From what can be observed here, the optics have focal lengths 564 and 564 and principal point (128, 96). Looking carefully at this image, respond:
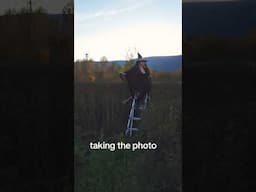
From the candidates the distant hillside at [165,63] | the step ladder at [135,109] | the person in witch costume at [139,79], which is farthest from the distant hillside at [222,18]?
the step ladder at [135,109]

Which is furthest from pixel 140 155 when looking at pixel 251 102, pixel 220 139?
pixel 251 102

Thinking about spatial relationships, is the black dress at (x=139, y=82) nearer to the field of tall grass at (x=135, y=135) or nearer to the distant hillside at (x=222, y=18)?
the field of tall grass at (x=135, y=135)

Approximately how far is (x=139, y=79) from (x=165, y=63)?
0.24 m

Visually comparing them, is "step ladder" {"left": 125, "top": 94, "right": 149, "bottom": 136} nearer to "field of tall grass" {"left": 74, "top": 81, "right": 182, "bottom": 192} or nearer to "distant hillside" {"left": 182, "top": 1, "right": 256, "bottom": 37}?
"field of tall grass" {"left": 74, "top": 81, "right": 182, "bottom": 192}

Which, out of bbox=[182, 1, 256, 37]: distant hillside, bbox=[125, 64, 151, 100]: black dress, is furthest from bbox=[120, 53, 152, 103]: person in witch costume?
bbox=[182, 1, 256, 37]: distant hillside

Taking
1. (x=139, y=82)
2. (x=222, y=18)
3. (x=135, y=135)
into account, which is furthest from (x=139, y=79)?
(x=222, y=18)

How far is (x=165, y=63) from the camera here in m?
4.38

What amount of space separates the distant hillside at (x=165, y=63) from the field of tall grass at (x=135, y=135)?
121mm

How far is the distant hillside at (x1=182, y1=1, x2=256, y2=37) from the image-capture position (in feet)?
14.5

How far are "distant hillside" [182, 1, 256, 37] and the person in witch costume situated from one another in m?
0.45

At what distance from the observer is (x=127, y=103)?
4445 mm

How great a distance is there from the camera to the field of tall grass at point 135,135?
441 cm

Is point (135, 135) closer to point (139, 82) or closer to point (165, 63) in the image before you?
point (139, 82)

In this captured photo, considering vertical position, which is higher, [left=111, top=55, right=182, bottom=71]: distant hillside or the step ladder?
[left=111, top=55, right=182, bottom=71]: distant hillside
